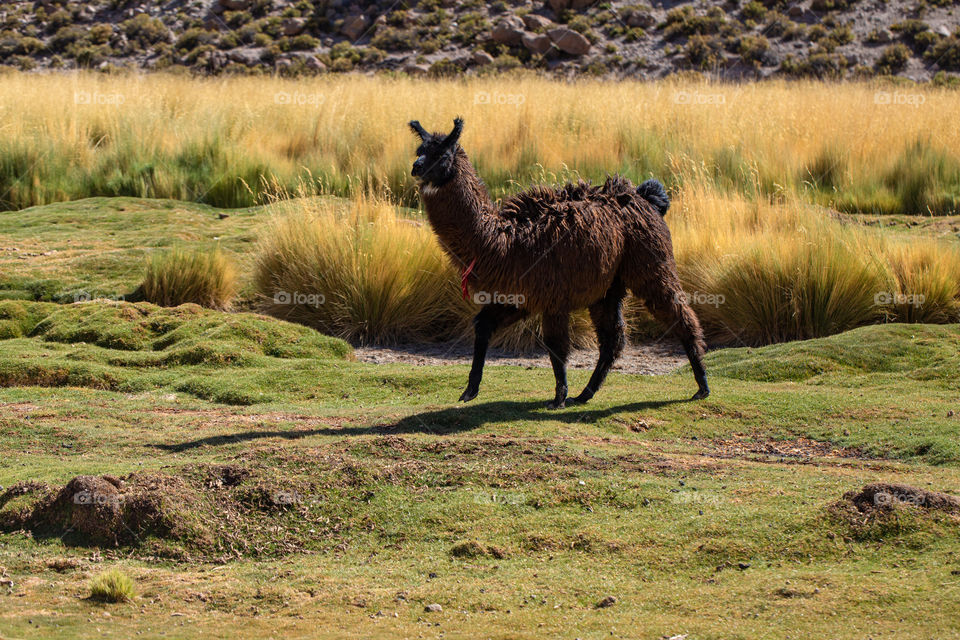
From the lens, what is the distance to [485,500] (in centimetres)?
646

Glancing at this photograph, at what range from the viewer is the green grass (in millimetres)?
5055

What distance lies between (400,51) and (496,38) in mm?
3869

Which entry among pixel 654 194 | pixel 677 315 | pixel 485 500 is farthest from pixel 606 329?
pixel 485 500

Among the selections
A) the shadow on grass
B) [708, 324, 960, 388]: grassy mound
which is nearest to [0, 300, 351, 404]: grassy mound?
→ the shadow on grass

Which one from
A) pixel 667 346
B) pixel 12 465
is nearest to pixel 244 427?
pixel 12 465

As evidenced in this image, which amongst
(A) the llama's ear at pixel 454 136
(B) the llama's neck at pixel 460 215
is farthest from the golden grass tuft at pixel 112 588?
(A) the llama's ear at pixel 454 136

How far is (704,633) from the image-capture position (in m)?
4.74

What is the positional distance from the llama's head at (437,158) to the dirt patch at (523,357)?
4284 mm

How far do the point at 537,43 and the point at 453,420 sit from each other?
3551cm

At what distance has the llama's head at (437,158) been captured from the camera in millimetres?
7906

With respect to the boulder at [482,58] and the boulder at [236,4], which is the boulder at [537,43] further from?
the boulder at [236,4]

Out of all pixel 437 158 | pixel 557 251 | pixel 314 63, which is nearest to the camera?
pixel 437 158

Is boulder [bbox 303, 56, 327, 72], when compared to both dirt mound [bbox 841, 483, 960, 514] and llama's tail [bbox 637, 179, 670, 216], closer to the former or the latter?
llama's tail [bbox 637, 179, 670, 216]

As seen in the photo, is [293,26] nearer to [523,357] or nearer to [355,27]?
[355,27]
